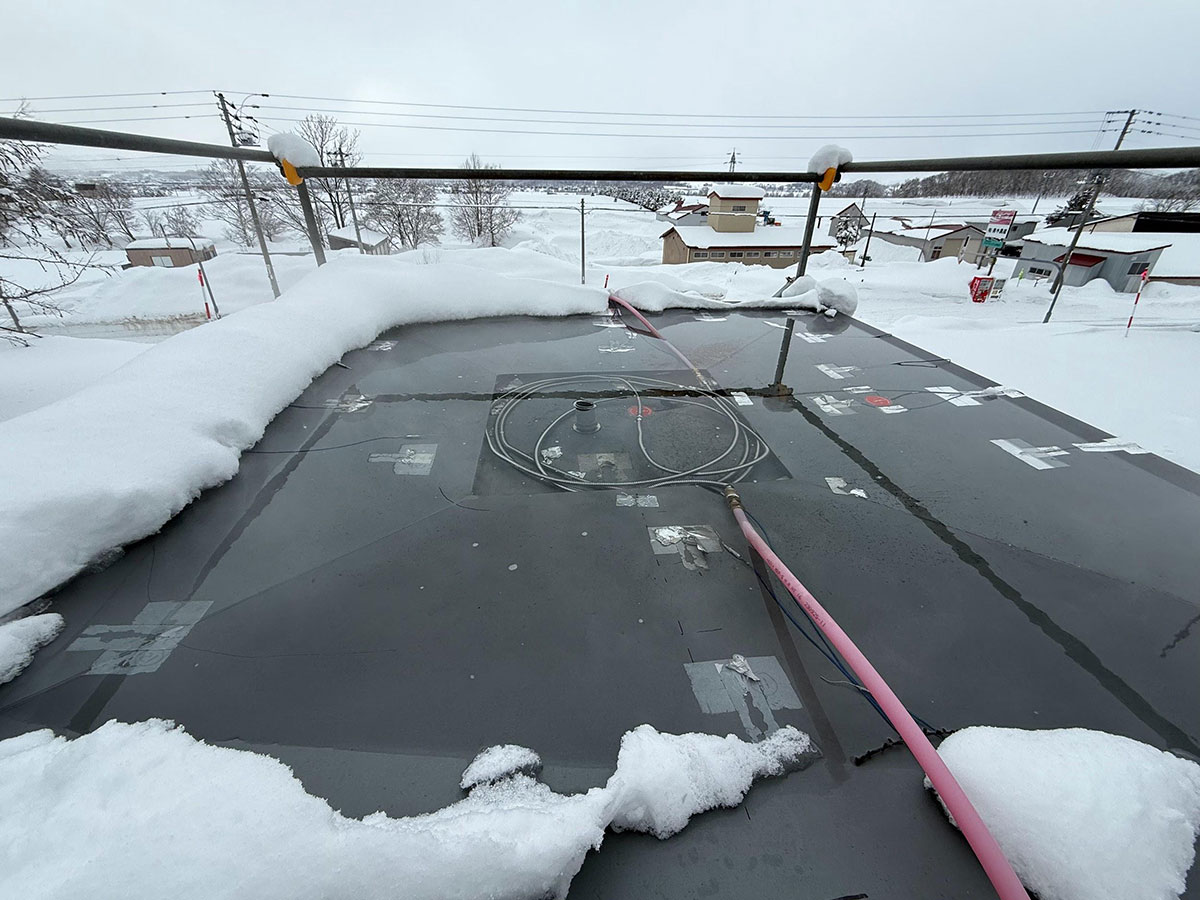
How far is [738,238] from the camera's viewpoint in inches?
767

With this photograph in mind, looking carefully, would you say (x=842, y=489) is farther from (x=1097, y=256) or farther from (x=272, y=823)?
(x=1097, y=256)

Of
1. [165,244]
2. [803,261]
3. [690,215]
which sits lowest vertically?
[165,244]

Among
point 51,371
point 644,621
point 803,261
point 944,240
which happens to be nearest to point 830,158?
point 803,261

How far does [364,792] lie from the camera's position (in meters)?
0.65

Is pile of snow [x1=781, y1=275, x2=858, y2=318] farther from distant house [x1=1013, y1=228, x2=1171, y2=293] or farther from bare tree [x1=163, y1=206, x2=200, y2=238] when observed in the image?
bare tree [x1=163, y1=206, x2=200, y2=238]

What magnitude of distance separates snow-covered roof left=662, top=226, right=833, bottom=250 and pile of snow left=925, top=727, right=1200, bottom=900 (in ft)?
67.1

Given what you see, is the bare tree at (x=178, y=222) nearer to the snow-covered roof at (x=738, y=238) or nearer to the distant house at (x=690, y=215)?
the snow-covered roof at (x=738, y=238)

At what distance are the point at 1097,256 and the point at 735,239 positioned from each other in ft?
40.5

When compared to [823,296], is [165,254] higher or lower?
lower

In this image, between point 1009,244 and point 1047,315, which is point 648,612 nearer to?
point 1047,315

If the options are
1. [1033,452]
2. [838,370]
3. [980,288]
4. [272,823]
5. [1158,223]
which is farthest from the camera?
[1158,223]

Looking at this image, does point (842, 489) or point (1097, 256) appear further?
point (1097, 256)

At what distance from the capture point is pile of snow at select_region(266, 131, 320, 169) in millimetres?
2012

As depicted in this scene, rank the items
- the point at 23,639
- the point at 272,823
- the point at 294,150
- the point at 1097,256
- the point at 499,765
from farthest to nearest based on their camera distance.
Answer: the point at 1097,256, the point at 294,150, the point at 23,639, the point at 499,765, the point at 272,823
